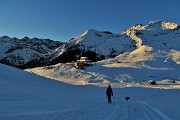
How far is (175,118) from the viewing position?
17500 millimetres

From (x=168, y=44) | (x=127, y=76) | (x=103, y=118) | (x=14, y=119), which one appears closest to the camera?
(x=14, y=119)

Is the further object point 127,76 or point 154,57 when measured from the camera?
point 154,57

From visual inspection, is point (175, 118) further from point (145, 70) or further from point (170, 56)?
point (170, 56)

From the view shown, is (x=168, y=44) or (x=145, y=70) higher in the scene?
(x=168, y=44)

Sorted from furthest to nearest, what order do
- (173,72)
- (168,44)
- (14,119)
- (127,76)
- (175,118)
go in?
(168,44)
(173,72)
(127,76)
(175,118)
(14,119)

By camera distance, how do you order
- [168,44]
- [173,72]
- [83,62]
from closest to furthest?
1. [173,72]
2. [83,62]
3. [168,44]

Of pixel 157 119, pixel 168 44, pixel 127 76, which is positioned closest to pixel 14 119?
pixel 157 119

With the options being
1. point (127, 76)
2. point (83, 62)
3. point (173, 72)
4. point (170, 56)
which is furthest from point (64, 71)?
point (170, 56)

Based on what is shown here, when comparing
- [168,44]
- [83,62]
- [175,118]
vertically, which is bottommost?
[175,118]

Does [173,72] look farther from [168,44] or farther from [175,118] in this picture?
[175,118]

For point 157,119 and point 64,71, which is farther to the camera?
point 64,71

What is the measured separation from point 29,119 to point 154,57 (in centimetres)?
13346

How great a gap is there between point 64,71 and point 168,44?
289 ft

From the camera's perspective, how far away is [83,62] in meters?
132
